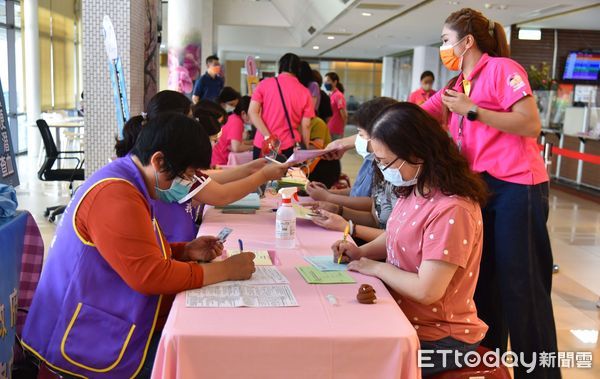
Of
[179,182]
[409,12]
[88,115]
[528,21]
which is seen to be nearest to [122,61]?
[88,115]

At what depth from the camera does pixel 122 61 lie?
468 cm

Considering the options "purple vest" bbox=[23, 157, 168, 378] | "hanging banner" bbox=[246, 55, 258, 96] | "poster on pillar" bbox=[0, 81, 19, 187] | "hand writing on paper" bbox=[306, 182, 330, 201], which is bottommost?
"purple vest" bbox=[23, 157, 168, 378]

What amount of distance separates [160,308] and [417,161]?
0.89 meters

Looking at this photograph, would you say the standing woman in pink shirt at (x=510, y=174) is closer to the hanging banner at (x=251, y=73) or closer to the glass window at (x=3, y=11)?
the hanging banner at (x=251, y=73)

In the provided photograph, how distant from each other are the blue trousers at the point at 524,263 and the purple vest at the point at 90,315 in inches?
52.8

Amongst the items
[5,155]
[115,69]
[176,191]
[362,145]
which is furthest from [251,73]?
[176,191]

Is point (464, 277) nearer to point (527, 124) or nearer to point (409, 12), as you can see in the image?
point (527, 124)

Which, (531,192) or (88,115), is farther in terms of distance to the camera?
(88,115)

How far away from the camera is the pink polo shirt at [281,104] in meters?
5.11

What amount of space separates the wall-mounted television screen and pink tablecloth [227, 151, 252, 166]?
8576 millimetres

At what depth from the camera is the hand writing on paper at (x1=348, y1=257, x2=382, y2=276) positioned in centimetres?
191

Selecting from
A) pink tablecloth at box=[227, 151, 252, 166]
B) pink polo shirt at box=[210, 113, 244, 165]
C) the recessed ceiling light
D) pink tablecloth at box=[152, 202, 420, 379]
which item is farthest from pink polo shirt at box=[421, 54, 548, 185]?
the recessed ceiling light

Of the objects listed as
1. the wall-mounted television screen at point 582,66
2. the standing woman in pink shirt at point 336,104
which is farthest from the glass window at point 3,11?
the wall-mounted television screen at point 582,66

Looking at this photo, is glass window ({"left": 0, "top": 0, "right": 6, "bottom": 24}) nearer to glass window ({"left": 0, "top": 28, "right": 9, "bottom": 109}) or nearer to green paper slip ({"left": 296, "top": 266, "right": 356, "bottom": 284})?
glass window ({"left": 0, "top": 28, "right": 9, "bottom": 109})
